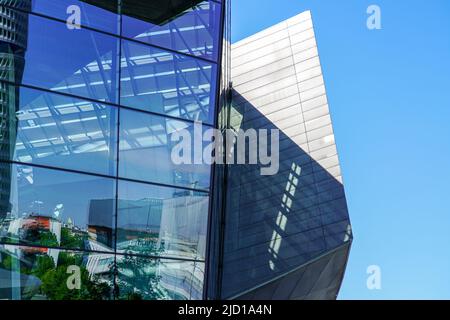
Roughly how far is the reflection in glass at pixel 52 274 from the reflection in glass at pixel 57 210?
22cm

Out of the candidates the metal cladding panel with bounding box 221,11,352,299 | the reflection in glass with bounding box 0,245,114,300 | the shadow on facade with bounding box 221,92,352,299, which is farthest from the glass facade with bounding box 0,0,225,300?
the metal cladding panel with bounding box 221,11,352,299

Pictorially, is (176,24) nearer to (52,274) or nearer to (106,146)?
(106,146)

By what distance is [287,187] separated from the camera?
26359mm

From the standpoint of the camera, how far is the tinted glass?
15.5 meters

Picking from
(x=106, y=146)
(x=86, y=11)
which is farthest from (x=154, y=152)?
(x=86, y=11)

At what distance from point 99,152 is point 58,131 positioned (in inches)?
42.2

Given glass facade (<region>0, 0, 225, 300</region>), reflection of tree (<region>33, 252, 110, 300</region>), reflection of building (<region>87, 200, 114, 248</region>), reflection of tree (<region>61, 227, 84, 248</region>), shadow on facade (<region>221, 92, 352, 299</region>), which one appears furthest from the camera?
shadow on facade (<region>221, 92, 352, 299</region>)

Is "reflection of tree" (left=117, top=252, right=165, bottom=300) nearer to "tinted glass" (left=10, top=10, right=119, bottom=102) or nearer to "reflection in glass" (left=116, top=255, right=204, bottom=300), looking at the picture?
"reflection in glass" (left=116, top=255, right=204, bottom=300)

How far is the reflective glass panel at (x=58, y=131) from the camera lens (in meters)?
15.0

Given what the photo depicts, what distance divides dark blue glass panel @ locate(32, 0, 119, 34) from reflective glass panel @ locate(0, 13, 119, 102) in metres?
0.21

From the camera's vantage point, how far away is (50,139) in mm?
15219
